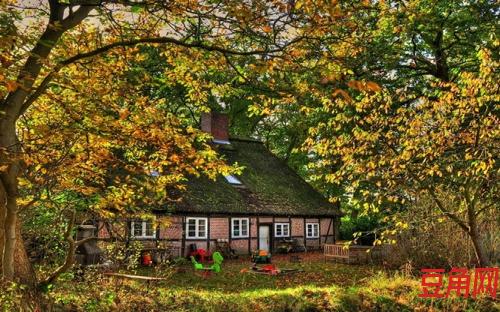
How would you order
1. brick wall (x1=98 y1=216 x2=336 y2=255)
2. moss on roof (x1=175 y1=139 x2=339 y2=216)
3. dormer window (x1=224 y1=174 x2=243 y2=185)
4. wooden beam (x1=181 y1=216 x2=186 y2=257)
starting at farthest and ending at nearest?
dormer window (x1=224 y1=174 x2=243 y2=185)
moss on roof (x1=175 y1=139 x2=339 y2=216)
wooden beam (x1=181 y1=216 x2=186 y2=257)
brick wall (x1=98 y1=216 x2=336 y2=255)

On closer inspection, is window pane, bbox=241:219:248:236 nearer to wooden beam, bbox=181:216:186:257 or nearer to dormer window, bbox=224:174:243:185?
dormer window, bbox=224:174:243:185

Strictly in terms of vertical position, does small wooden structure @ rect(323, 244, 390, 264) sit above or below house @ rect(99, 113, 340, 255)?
below

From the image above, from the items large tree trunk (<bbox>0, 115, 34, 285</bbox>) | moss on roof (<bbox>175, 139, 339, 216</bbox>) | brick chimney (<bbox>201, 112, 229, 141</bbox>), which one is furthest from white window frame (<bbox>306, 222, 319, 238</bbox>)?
large tree trunk (<bbox>0, 115, 34, 285</bbox>)

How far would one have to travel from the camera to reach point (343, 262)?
874 inches

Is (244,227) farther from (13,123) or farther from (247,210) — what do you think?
(13,123)

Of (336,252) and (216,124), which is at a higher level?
(216,124)

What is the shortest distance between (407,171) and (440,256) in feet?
18.4

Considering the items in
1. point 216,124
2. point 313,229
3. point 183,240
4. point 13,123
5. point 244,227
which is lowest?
point 183,240

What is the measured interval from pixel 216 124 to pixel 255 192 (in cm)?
553

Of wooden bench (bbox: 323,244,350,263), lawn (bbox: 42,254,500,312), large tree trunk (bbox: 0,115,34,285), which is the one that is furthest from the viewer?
wooden bench (bbox: 323,244,350,263)

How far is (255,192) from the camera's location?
2756 centimetres

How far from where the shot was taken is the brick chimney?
2920 cm

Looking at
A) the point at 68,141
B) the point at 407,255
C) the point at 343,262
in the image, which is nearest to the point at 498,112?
the point at 407,255

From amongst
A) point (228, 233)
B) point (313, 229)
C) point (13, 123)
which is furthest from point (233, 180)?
point (13, 123)
